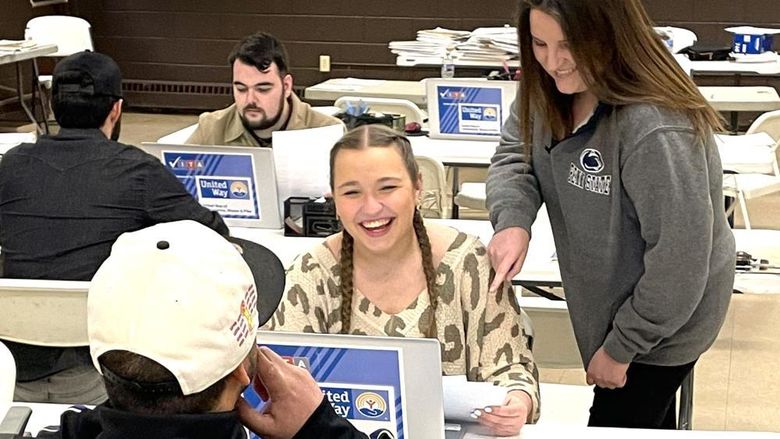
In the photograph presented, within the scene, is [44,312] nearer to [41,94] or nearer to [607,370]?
[607,370]

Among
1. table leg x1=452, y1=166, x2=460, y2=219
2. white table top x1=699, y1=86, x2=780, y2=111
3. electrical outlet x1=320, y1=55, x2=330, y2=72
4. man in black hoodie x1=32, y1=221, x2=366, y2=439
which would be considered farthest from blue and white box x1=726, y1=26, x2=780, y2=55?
man in black hoodie x1=32, y1=221, x2=366, y2=439

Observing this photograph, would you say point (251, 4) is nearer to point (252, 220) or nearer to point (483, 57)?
point (483, 57)

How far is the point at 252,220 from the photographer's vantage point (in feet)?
11.5

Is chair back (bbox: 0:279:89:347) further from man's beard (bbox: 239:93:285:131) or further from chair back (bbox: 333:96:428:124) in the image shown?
chair back (bbox: 333:96:428:124)

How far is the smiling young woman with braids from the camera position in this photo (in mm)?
2244

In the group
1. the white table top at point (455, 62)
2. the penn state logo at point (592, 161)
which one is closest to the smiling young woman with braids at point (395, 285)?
the penn state logo at point (592, 161)

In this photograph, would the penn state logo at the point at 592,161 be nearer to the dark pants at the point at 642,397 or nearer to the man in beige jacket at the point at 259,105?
the dark pants at the point at 642,397

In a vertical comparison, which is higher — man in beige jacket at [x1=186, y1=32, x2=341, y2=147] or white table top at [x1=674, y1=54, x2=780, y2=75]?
man in beige jacket at [x1=186, y1=32, x2=341, y2=147]

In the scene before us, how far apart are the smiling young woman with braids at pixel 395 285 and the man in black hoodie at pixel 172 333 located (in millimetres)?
942

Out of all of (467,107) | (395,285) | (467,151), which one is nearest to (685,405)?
(395,285)

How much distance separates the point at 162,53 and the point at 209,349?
8.63 metres

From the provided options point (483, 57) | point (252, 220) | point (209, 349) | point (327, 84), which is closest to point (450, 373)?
point (209, 349)

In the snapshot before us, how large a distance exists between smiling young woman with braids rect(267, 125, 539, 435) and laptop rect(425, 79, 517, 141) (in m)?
2.40

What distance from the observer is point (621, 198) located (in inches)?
81.9
